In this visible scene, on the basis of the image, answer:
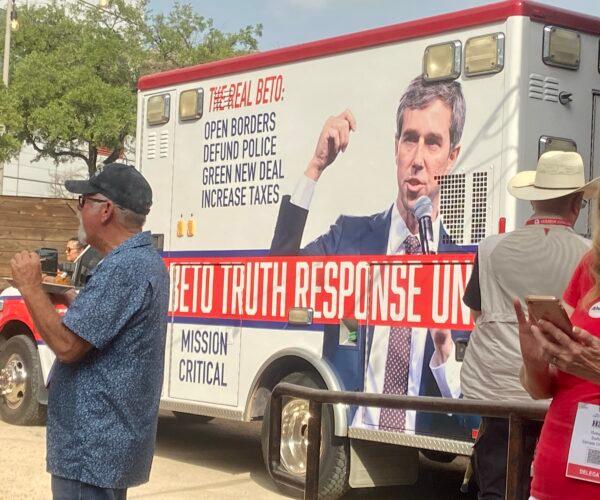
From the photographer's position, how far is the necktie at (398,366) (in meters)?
7.04

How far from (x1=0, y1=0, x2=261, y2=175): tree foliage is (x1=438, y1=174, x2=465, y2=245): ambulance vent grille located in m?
26.6

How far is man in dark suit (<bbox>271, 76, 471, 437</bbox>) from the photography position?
6875 millimetres

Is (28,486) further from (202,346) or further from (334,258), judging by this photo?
(334,258)

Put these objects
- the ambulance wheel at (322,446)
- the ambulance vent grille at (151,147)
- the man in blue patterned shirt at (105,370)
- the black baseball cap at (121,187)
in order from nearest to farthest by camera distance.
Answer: the man in blue patterned shirt at (105,370), the black baseball cap at (121,187), the ambulance wheel at (322,446), the ambulance vent grille at (151,147)

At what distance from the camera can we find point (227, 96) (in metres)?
8.77

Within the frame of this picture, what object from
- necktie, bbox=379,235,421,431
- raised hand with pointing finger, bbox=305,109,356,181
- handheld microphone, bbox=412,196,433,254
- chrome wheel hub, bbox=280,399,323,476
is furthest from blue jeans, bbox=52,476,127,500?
raised hand with pointing finger, bbox=305,109,356,181

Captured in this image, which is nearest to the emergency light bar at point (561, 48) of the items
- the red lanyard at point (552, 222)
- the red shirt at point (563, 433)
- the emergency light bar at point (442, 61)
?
the emergency light bar at point (442, 61)

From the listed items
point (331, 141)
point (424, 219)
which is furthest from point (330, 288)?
point (331, 141)

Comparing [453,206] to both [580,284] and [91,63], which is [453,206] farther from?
[91,63]

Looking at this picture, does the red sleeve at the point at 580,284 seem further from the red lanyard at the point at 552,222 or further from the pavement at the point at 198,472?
the pavement at the point at 198,472

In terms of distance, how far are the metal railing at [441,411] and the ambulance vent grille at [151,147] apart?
5.39m

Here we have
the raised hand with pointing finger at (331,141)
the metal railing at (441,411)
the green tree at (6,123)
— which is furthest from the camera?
the green tree at (6,123)

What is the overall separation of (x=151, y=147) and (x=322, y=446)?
3362 millimetres

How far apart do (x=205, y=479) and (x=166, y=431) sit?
2823 mm
